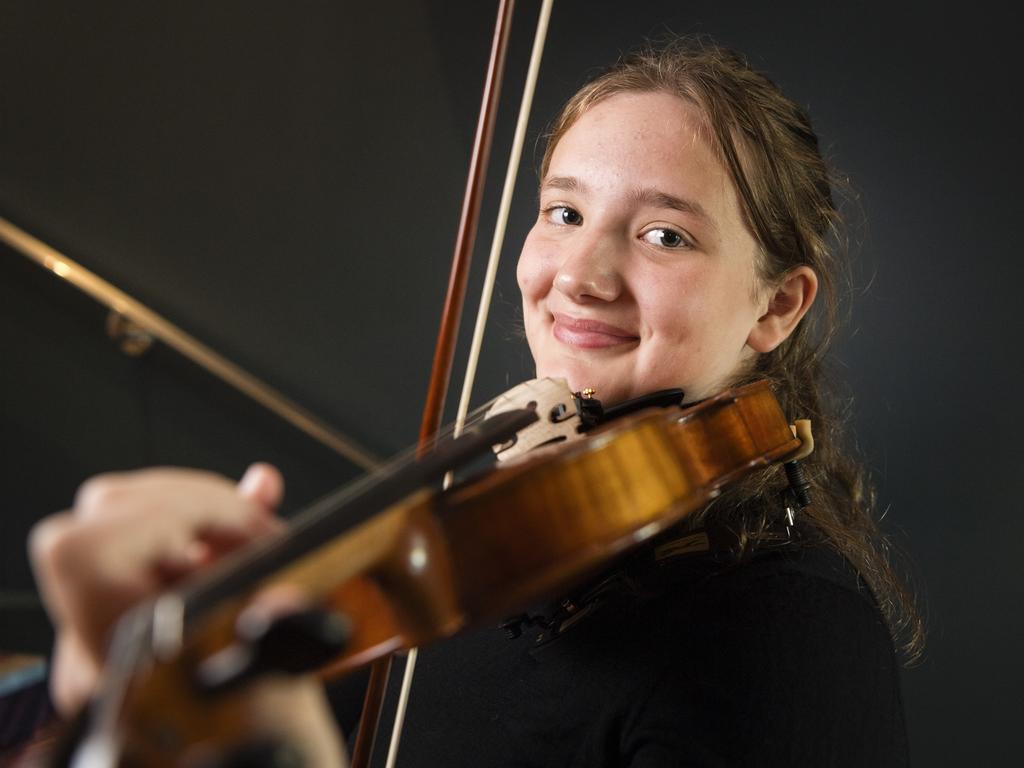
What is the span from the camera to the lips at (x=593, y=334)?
797 mm

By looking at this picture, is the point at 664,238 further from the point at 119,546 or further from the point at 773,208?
the point at 119,546

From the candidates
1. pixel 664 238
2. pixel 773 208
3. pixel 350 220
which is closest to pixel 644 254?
pixel 664 238

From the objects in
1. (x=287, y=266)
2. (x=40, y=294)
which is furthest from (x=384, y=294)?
(x=40, y=294)

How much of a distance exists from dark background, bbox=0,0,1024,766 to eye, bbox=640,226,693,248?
76 centimetres

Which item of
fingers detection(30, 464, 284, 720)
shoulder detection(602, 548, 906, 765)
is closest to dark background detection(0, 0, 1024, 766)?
shoulder detection(602, 548, 906, 765)

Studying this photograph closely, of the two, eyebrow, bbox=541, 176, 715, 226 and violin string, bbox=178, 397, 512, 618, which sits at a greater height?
eyebrow, bbox=541, 176, 715, 226

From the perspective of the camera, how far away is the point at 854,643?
2.26 ft

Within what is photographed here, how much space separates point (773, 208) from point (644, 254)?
0.14 m

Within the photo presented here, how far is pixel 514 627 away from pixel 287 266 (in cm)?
124

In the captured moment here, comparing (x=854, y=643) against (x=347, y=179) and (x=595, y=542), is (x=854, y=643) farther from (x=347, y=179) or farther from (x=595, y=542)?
(x=347, y=179)

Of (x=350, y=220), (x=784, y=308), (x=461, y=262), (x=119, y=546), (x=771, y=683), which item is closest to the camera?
(x=119, y=546)

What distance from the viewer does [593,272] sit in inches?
Result: 30.9

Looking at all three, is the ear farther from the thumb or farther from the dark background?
the dark background

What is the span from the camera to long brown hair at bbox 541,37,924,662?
2.67 ft
